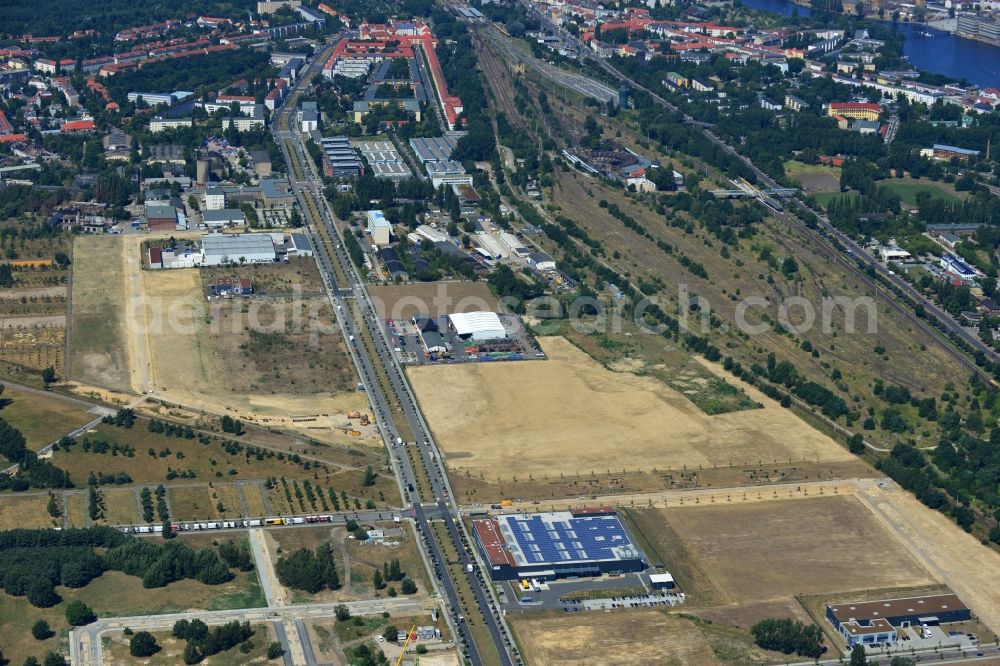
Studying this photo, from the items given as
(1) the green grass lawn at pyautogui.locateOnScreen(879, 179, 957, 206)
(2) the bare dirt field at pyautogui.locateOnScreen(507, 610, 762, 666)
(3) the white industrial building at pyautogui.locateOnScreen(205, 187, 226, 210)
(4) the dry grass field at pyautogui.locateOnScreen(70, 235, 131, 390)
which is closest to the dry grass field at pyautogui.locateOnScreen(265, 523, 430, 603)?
(2) the bare dirt field at pyautogui.locateOnScreen(507, 610, 762, 666)

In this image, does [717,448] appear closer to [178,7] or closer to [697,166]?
[697,166]

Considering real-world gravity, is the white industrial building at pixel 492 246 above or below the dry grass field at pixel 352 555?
below

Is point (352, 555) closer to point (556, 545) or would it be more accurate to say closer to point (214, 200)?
point (556, 545)

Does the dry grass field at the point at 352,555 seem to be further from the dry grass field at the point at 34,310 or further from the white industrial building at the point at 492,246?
the white industrial building at the point at 492,246

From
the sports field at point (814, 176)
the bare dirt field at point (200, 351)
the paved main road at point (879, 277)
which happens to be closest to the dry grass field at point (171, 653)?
the bare dirt field at point (200, 351)

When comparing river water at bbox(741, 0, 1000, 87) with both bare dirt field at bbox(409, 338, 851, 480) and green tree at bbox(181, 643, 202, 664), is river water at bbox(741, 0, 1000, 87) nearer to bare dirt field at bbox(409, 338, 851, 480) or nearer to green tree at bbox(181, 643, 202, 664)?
bare dirt field at bbox(409, 338, 851, 480)

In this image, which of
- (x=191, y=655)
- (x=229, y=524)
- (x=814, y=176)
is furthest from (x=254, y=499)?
(x=814, y=176)
